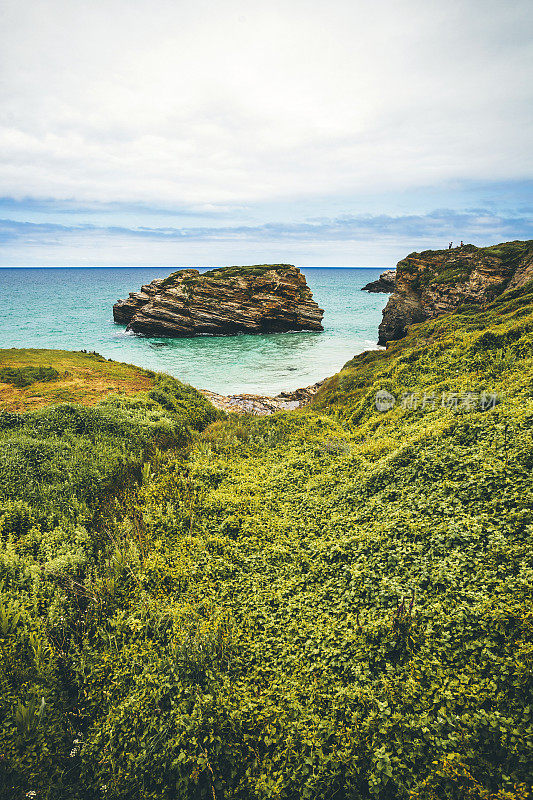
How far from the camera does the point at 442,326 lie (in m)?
22.1

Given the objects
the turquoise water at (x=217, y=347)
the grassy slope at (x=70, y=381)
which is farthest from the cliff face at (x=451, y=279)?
the grassy slope at (x=70, y=381)

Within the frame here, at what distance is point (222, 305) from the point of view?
68.0 metres

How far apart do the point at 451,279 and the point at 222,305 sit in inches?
1628

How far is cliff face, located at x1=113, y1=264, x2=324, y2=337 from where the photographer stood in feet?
220

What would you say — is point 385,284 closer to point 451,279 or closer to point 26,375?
point 451,279

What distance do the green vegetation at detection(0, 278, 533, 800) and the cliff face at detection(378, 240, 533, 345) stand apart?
2527 centimetres

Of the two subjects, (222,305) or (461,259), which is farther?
(222,305)

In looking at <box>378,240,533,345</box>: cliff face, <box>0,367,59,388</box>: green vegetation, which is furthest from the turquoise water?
<box>0,367,59,388</box>: green vegetation

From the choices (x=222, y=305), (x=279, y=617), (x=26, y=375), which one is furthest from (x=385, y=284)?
(x=279, y=617)

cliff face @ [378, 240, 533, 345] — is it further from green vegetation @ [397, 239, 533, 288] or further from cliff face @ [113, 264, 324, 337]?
cliff face @ [113, 264, 324, 337]

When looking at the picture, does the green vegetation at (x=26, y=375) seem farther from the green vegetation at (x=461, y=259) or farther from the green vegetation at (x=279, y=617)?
the green vegetation at (x=461, y=259)

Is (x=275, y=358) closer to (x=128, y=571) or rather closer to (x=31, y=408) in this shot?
(x=31, y=408)

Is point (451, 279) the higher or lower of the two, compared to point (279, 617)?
higher

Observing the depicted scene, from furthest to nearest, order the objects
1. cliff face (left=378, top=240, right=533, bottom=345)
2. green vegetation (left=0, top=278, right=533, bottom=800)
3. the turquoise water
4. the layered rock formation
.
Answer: the layered rock formation < the turquoise water < cliff face (left=378, top=240, right=533, bottom=345) < green vegetation (left=0, top=278, right=533, bottom=800)
